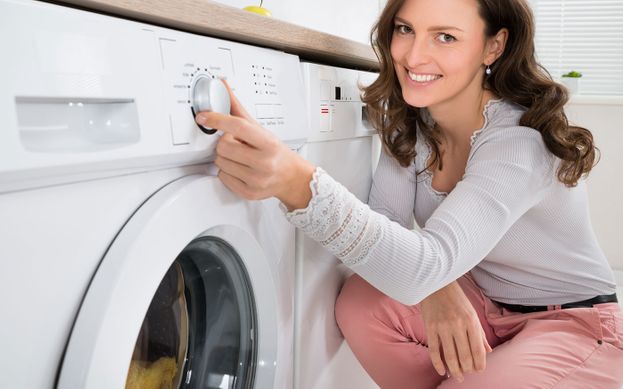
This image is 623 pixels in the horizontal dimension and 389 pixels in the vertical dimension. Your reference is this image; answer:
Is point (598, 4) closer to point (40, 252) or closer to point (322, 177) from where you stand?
point (322, 177)

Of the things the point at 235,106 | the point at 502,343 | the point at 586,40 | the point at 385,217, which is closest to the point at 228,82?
the point at 235,106

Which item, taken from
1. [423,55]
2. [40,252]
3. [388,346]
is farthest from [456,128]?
[40,252]

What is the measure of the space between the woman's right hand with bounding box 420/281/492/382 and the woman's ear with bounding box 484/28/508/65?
448 millimetres

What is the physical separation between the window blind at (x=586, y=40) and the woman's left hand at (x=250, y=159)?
2.35 metres

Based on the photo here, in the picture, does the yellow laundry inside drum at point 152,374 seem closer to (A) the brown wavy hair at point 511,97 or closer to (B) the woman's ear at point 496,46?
(A) the brown wavy hair at point 511,97

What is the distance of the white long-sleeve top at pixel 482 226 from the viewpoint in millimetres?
801

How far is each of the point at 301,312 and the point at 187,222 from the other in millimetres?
404

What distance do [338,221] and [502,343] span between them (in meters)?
0.61

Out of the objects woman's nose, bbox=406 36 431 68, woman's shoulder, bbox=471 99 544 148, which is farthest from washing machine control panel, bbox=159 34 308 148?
woman's shoulder, bbox=471 99 544 148

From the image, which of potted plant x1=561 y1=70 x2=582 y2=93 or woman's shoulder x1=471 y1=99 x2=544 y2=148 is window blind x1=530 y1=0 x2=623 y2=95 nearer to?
potted plant x1=561 y1=70 x2=582 y2=93

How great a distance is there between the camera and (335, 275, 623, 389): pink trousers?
100 cm

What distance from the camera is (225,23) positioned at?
0.70m

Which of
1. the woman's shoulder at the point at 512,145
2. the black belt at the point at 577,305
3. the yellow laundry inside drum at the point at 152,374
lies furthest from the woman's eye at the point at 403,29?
the yellow laundry inside drum at the point at 152,374

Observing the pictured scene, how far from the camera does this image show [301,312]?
96cm
